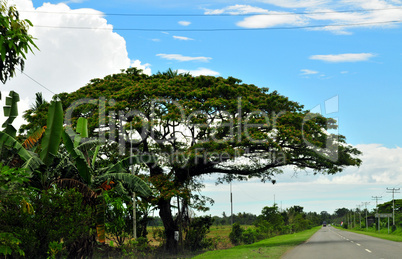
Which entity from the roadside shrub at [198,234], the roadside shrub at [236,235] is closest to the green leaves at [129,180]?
the roadside shrub at [198,234]

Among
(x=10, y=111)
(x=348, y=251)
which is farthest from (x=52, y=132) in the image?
(x=348, y=251)

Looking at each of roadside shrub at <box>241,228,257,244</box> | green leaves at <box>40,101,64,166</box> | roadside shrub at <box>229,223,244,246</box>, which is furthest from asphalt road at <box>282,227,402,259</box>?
roadside shrub at <box>241,228,257,244</box>

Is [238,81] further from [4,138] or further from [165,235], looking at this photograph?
[4,138]

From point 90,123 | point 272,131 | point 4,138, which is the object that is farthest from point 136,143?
point 4,138

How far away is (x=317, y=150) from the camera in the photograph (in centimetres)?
2708

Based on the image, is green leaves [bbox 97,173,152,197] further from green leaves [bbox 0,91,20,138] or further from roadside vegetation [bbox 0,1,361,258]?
green leaves [bbox 0,91,20,138]

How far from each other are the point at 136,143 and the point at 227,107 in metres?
6.98

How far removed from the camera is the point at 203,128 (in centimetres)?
2673

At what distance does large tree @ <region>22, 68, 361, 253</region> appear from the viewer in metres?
25.8

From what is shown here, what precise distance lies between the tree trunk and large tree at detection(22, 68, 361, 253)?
0.07 meters

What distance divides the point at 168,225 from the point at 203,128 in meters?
7.61

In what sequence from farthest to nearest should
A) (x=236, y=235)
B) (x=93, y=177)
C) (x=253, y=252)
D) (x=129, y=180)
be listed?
(x=236, y=235) < (x=253, y=252) < (x=129, y=180) < (x=93, y=177)

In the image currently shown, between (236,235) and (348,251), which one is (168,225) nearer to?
(236,235)

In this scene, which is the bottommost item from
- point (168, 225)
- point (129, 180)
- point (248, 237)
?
point (248, 237)
